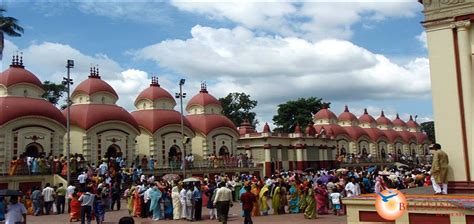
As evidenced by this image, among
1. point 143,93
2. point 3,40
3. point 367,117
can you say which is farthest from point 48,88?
point 367,117

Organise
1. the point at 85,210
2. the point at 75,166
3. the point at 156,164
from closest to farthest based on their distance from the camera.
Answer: the point at 85,210, the point at 75,166, the point at 156,164

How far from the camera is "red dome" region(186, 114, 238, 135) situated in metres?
40.4

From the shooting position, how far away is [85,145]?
30422 millimetres

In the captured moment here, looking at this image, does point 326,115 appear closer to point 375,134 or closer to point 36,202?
point 375,134

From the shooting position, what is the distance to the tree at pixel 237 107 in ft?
235

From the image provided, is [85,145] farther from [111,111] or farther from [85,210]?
[85,210]

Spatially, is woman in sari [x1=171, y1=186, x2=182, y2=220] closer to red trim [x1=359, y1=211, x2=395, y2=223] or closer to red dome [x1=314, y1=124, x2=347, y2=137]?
red trim [x1=359, y1=211, x2=395, y2=223]

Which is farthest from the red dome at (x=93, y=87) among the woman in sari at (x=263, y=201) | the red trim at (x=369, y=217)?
the red trim at (x=369, y=217)

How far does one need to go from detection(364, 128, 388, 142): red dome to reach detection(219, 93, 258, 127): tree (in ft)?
55.3

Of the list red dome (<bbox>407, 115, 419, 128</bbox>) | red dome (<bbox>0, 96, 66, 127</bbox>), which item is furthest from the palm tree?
red dome (<bbox>407, 115, 419, 128</bbox>)

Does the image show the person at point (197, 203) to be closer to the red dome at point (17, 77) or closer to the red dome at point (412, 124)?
→ the red dome at point (17, 77)

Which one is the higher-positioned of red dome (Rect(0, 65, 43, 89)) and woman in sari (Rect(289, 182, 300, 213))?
red dome (Rect(0, 65, 43, 89))

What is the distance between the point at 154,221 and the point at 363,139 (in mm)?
49062

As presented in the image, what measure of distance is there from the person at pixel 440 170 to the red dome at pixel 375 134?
5403cm
